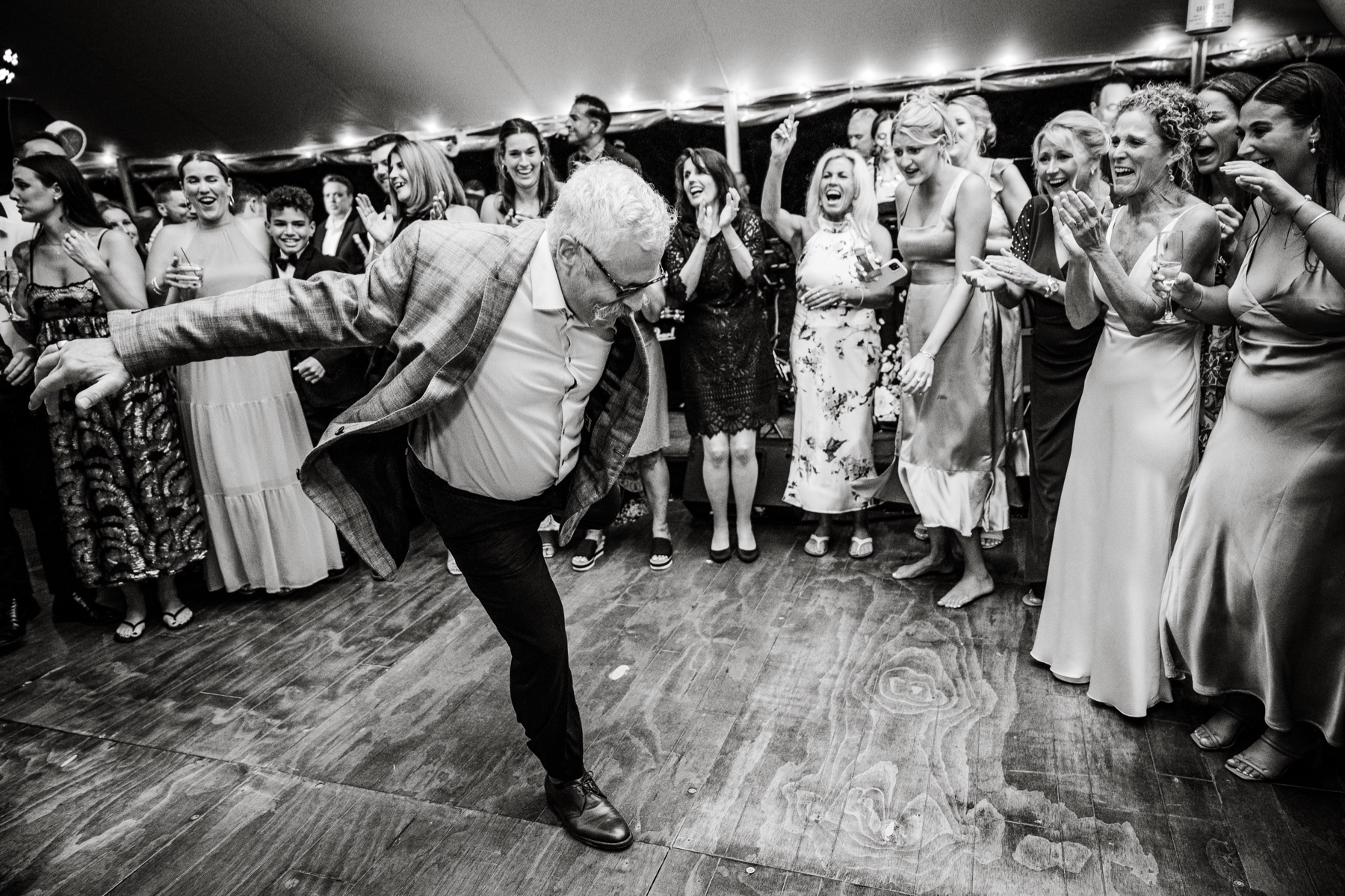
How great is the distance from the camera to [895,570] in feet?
10.9

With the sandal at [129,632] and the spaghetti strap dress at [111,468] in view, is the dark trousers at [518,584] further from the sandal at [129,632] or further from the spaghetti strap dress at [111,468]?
the sandal at [129,632]

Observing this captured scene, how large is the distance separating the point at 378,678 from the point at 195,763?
22.9 inches

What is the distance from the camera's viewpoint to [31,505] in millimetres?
3402

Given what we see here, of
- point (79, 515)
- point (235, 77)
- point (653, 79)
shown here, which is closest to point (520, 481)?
point (79, 515)

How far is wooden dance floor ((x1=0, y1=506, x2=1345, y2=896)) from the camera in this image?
180 centimetres

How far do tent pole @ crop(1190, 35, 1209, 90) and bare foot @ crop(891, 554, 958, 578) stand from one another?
4.35m

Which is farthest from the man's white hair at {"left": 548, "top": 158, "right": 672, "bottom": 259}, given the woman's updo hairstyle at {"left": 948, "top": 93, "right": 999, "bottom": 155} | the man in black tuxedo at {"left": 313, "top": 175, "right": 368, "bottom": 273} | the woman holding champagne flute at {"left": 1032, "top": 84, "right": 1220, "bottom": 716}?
the man in black tuxedo at {"left": 313, "top": 175, "right": 368, "bottom": 273}

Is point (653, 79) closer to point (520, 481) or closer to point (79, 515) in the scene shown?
point (79, 515)

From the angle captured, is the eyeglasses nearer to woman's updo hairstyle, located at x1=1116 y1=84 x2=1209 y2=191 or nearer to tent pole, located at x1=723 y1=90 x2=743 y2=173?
woman's updo hairstyle, located at x1=1116 y1=84 x2=1209 y2=191

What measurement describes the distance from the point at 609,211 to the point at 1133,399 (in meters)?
1.57

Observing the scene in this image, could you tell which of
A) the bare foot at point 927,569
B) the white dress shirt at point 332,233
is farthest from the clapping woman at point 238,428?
the bare foot at point 927,569

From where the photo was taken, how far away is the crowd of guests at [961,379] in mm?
1901

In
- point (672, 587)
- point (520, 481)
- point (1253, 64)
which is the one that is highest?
point (1253, 64)

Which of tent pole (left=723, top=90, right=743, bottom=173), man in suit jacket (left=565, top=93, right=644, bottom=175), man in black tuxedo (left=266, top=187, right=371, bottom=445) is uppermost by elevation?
tent pole (left=723, top=90, right=743, bottom=173)
